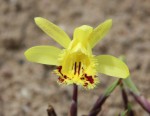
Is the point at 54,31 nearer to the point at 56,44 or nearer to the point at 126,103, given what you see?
the point at 126,103

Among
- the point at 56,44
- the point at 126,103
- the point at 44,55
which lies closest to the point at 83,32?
the point at 44,55

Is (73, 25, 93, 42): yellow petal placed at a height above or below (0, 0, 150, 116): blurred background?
above

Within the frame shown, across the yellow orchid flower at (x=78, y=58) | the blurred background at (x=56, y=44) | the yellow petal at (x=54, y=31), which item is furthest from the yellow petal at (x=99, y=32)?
the blurred background at (x=56, y=44)

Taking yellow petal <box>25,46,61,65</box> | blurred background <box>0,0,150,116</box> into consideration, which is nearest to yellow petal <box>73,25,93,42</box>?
yellow petal <box>25,46,61,65</box>

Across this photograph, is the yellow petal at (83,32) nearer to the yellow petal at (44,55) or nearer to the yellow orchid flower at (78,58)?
the yellow orchid flower at (78,58)

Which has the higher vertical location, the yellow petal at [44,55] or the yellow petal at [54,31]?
the yellow petal at [54,31]

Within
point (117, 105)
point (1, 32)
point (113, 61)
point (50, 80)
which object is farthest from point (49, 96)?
point (113, 61)

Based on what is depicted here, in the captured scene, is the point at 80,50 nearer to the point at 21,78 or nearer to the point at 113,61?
the point at 113,61

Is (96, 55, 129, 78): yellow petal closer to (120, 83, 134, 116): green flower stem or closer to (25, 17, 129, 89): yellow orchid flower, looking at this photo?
(25, 17, 129, 89): yellow orchid flower
